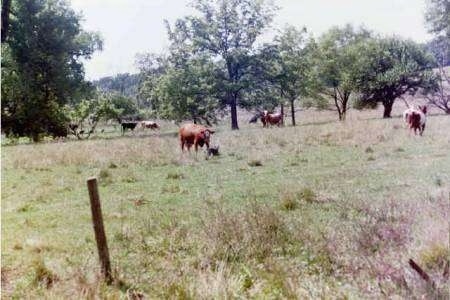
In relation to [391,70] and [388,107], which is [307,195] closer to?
[391,70]

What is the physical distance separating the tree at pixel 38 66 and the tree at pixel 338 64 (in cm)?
2816

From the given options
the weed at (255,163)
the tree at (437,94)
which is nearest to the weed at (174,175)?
the weed at (255,163)

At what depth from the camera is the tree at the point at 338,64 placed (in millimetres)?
55656

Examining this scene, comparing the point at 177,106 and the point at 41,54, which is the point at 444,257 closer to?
the point at 41,54

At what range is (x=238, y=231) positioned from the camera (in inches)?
297

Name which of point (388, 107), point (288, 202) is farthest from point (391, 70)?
point (288, 202)

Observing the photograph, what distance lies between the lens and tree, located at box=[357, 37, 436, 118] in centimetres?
5438

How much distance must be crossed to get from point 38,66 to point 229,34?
17185 mm

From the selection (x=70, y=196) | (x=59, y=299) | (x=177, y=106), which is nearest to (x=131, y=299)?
(x=59, y=299)

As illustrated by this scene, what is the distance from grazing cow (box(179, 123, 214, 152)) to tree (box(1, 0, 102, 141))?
62.0ft

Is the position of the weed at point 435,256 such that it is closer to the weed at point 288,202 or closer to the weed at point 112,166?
the weed at point 288,202

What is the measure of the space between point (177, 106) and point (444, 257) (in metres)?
41.4

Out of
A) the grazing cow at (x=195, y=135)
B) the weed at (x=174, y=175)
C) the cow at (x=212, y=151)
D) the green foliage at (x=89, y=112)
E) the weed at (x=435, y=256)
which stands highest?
the green foliage at (x=89, y=112)

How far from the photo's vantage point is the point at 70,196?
12953 mm
